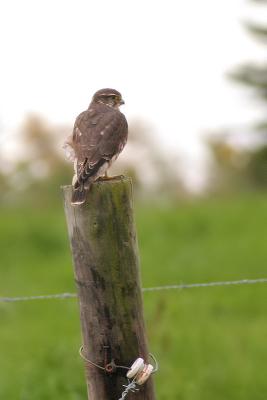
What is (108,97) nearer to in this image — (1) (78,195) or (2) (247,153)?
(1) (78,195)

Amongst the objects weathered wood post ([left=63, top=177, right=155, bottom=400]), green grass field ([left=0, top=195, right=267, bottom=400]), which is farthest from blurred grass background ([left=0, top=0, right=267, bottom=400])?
weathered wood post ([left=63, top=177, right=155, bottom=400])

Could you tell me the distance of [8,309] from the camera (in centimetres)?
1077

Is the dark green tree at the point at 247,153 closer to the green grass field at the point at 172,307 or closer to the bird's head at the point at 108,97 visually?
the green grass field at the point at 172,307

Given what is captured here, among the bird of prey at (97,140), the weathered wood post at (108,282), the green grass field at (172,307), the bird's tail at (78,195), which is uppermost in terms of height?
the bird of prey at (97,140)

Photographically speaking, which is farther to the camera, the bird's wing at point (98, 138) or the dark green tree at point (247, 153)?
the dark green tree at point (247, 153)

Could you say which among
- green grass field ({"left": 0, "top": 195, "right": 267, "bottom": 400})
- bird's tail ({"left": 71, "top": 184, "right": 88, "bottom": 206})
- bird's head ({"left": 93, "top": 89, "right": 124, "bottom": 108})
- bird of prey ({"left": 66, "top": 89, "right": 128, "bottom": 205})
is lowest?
green grass field ({"left": 0, "top": 195, "right": 267, "bottom": 400})

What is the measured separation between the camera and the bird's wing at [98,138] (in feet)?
15.4

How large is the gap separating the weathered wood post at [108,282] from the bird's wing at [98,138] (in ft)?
2.54

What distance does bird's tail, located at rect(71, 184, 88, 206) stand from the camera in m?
3.73

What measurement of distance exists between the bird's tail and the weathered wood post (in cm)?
3

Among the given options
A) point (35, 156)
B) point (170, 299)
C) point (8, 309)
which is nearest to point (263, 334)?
point (170, 299)

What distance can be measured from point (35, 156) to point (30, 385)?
57.3ft

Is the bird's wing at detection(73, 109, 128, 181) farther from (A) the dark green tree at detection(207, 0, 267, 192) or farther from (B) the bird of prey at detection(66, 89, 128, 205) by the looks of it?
(A) the dark green tree at detection(207, 0, 267, 192)

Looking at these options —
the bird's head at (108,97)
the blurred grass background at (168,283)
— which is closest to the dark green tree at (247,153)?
the blurred grass background at (168,283)
